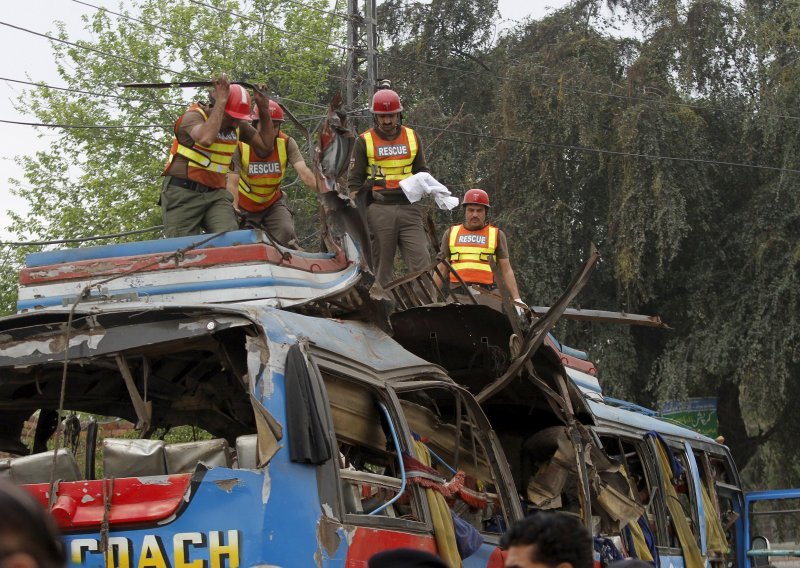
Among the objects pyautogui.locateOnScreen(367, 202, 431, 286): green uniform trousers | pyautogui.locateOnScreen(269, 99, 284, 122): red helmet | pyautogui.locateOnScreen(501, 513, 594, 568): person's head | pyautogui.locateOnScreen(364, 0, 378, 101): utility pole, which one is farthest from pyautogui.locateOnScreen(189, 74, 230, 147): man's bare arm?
pyautogui.locateOnScreen(364, 0, 378, 101): utility pole

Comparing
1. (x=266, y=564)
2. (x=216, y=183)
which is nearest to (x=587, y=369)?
(x=216, y=183)

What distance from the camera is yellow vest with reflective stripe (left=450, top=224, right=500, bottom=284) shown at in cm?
1041

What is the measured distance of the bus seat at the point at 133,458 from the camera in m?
5.40

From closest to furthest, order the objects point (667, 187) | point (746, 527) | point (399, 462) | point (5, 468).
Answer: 1. point (5, 468)
2. point (399, 462)
3. point (746, 527)
4. point (667, 187)

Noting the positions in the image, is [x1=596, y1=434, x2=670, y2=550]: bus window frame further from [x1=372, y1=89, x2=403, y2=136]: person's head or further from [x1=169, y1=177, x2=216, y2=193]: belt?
[x1=169, y1=177, x2=216, y2=193]: belt

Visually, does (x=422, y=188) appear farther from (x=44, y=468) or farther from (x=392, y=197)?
(x=44, y=468)

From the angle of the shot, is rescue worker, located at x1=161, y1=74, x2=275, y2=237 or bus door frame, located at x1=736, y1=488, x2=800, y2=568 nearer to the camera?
rescue worker, located at x1=161, y1=74, x2=275, y2=237

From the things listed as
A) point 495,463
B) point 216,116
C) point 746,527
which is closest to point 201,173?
point 216,116

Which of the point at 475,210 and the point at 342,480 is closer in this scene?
the point at 342,480

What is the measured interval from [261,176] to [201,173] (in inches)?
41.5

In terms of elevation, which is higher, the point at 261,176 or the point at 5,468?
the point at 261,176

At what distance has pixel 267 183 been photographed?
9.00 metres

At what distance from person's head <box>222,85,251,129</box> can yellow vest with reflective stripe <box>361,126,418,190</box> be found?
6.07 ft

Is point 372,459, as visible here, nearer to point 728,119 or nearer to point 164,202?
point 164,202
